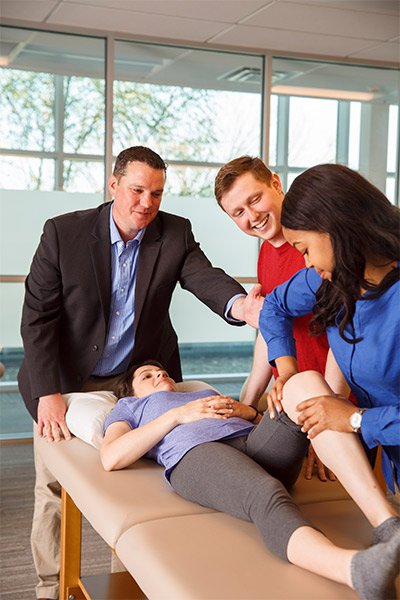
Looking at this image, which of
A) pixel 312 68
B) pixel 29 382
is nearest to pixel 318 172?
pixel 29 382

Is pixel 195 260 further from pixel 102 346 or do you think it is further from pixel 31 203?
pixel 31 203

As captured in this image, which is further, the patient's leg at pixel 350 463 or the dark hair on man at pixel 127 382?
the dark hair on man at pixel 127 382

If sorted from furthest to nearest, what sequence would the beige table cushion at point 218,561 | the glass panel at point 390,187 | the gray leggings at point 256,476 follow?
the glass panel at point 390,187, the gray leggings at point 256,476, the beige table cushion at point 218,561

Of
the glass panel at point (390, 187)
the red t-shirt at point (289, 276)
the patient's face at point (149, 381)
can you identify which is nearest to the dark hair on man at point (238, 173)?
the red t-shirt at point (289, 276)

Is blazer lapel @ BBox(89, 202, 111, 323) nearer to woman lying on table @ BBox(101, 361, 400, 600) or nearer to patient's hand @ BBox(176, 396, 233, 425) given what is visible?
woman lying on table @ BBox(101, 361, 400, 600)

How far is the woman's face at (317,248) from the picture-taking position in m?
1.49

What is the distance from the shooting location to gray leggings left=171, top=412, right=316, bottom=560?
1442 millimetres

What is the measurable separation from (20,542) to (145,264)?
1.27 meters

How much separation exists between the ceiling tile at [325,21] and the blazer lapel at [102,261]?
191 cm

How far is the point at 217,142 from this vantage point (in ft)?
14.7

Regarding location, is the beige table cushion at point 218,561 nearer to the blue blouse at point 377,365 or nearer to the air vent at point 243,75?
the blue blouse at point 377,365

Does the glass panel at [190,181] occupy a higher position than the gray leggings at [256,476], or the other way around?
the glass panel at [190,181]

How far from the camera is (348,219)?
146 centimetres

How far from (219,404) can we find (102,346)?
2.14ft
